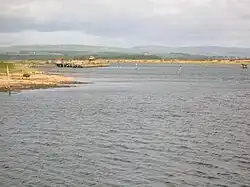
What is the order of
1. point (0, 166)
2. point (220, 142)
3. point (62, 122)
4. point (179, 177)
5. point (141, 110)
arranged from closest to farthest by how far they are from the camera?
1. point (179, 177)
2. point (0, 166)
3. point (220, 142)
4. point (62, 122)
5. point (141, 110)

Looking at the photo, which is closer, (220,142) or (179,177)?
(179,177)

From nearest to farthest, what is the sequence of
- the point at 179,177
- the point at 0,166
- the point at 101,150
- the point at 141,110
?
the point at 179,177
the point at 0,166
the point at 101,150
the point at 141,110

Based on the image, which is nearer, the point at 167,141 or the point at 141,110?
the point at 167,141

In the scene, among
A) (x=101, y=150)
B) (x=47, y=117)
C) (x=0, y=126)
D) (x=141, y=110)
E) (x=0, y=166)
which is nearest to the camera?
(x=0, y=166)

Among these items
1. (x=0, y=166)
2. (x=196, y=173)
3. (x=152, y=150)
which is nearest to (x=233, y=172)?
(x=196, y=173)

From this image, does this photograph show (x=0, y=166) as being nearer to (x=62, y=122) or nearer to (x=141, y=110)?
(x=62, y=122)

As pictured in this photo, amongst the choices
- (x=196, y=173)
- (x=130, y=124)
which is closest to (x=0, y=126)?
(x=130, y=124)

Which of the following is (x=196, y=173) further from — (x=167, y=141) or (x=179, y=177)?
(x=167, y=141)

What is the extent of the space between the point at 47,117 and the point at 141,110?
1124cm

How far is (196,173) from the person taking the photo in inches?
893

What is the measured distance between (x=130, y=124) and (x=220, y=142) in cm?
1014

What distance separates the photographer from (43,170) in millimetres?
23031

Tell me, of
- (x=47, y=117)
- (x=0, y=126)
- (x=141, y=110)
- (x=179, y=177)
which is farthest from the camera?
(x=141, y=110)

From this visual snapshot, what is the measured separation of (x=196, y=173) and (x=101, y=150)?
7.05 m
